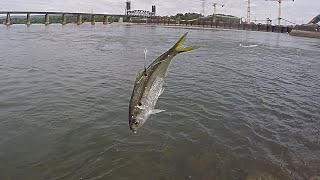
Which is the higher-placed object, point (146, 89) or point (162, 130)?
point (146, 89)

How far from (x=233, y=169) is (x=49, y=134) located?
5.79 m

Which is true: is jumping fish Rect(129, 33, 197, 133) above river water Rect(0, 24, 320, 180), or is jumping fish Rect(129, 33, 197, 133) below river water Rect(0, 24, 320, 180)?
above

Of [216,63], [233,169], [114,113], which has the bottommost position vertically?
[233,169]

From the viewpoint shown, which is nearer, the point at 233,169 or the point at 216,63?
the point at 233,169

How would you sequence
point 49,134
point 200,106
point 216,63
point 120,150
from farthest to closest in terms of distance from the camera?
point 216,63 → point 200,106 → point 49,134 → point 120,150

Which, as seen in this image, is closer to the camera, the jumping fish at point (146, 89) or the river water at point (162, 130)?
the jumping fish at point (146, 89)

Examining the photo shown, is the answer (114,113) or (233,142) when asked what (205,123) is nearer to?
(233,142)

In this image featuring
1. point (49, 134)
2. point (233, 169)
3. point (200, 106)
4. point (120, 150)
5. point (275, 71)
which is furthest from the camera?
point (275, 71)

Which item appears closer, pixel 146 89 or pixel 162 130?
pixel 146 89

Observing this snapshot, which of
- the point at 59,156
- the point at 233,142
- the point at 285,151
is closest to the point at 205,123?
the point at 233,142

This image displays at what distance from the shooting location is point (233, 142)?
9.86 metres

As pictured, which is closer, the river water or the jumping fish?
the jumping fish

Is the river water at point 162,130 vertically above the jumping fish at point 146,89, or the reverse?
the jumping fish at point 146,89

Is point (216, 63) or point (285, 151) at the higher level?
point (216, 63)
